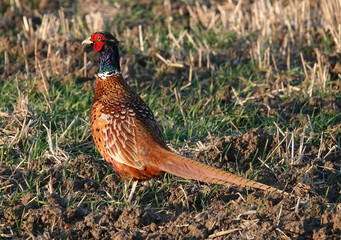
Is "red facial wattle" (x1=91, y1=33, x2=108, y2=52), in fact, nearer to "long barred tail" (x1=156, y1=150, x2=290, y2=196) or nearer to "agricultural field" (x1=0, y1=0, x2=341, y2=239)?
"agricultural field" (x1=0, y1=0, x2=341, y2=239)

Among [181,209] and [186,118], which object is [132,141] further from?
[186,118]

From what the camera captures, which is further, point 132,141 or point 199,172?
point 132,141

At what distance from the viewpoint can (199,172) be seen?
3.37 meters

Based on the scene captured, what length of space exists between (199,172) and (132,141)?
0.55m

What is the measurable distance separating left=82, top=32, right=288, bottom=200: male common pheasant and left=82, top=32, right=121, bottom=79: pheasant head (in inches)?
2.7

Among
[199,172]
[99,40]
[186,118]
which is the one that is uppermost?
[99,40]

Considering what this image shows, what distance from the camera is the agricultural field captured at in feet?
10.8

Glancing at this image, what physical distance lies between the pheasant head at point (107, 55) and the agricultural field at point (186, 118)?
58 cm

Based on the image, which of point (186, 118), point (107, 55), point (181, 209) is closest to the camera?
point (181, 209)

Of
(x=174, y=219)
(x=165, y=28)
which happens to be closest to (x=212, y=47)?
(x=165, y=28)

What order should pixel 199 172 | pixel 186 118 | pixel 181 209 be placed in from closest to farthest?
1. pixel 199 172
2. pixel 181 209
3. pixel 186 118

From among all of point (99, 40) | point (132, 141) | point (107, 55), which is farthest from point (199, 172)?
point (99, 40)

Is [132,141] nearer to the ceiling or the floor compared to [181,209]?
nearer to the ceiling

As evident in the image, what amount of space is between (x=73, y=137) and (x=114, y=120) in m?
0.76
